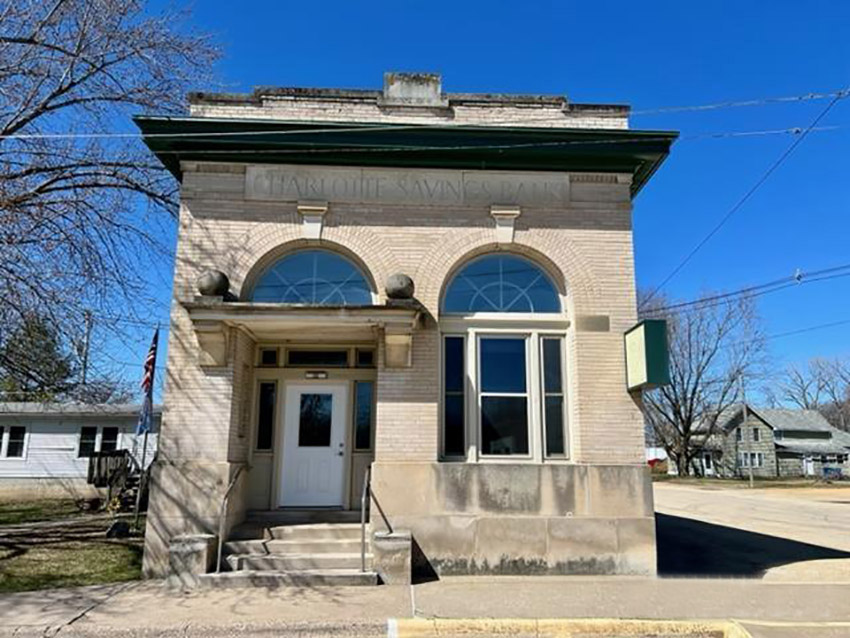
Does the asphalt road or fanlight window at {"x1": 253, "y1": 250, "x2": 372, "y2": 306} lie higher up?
fanlight window at {"x1": 253, "y1": 250, "x2": 372, "y2": 306}

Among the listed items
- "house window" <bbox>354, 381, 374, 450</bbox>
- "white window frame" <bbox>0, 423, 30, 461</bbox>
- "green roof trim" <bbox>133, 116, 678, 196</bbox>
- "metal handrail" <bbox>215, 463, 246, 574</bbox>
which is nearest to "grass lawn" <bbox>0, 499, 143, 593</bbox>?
"metal handrail" <bbox>215, 463, 246, 574</bbox>

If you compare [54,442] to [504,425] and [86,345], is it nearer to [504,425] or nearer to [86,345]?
[86,345]

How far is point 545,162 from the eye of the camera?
10703 millimetres

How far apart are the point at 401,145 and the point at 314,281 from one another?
2.68 metres

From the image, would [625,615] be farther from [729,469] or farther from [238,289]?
[729,469]

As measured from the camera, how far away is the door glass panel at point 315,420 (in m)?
10.9

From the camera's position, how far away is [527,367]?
10523 mm

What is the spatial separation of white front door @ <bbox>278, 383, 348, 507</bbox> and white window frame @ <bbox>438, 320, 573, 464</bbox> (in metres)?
1.94

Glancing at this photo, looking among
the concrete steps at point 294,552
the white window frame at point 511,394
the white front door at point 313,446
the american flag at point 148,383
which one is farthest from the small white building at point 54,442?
the white window frame at point 511,394

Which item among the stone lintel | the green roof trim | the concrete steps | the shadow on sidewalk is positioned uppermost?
the green roof trim

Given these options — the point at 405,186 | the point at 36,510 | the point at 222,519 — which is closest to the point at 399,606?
the point at 222,519

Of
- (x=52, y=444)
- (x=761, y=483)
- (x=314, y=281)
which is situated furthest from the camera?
(x=761, y=483)

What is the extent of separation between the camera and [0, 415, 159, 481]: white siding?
23672mm

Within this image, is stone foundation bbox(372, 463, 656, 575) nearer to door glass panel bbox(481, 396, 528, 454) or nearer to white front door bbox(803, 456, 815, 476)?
door glass panel bbox(481, 396, 528, 454)
